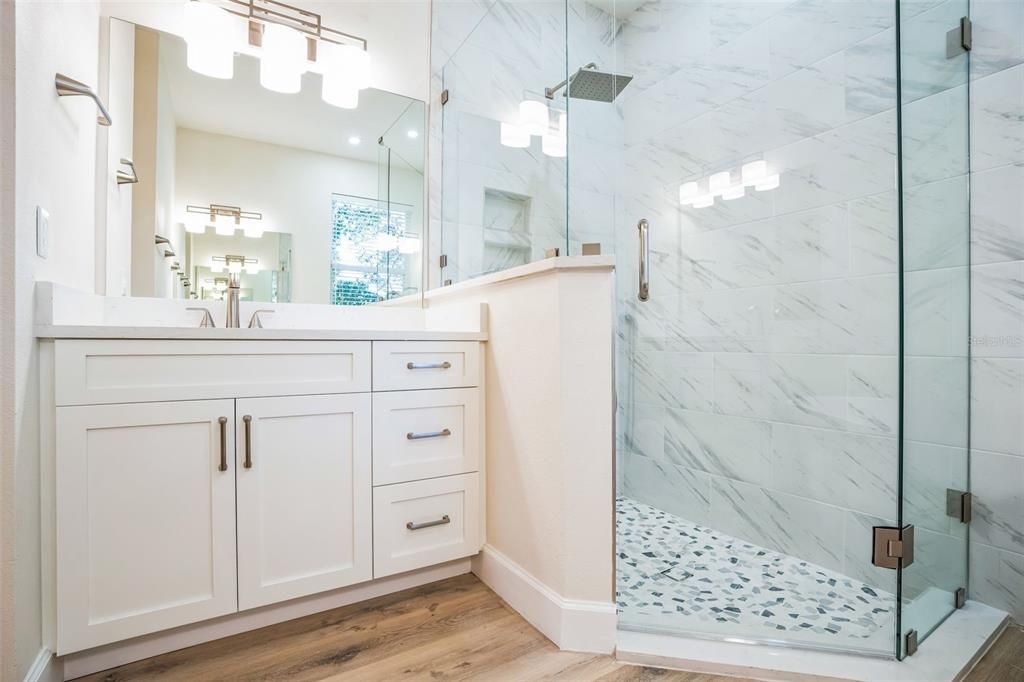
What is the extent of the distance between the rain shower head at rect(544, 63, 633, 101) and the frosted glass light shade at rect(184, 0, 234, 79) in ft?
3.89

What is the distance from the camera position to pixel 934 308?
144 cm

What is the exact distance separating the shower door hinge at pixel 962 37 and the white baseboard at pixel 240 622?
2306mm

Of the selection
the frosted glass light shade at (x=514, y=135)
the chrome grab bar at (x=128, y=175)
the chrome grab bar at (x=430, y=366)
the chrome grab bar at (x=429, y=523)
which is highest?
the frosted glass light shade at (x=514, y=135)

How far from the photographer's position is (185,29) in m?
1.77

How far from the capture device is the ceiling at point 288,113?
177 cm

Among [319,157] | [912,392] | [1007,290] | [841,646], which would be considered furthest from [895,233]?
[319,157]

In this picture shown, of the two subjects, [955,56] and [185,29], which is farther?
[185,29]

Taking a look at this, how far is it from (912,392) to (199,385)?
1.90 metres

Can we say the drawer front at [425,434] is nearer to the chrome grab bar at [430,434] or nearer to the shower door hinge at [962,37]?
the chrome grab bar at [430,434]

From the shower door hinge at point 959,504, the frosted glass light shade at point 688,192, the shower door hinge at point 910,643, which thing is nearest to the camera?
the shower door hinge at point 910,643

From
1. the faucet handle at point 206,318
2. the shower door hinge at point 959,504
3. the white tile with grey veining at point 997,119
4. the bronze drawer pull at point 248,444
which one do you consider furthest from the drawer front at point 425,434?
the white tile with grey veining at point 997,119

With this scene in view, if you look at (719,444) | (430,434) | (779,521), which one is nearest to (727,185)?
(719,444)

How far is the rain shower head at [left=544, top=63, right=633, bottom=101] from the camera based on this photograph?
5.93ft

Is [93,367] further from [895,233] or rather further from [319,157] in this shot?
[895,233]
